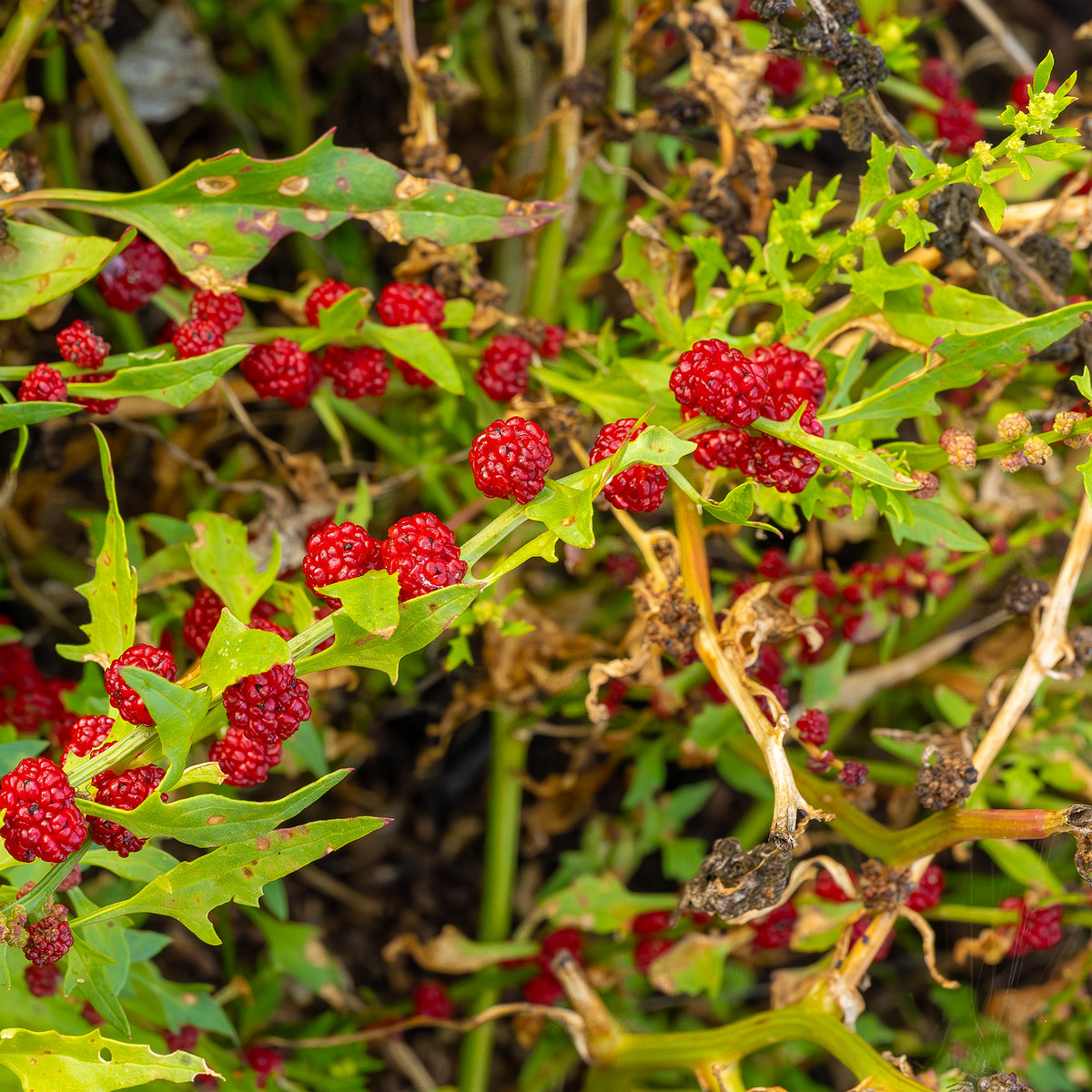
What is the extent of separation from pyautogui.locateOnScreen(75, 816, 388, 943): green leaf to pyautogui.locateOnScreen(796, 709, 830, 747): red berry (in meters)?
0.79

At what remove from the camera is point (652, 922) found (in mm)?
2350

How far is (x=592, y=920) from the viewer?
236 cm

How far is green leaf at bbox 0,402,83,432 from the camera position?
1.42 meters

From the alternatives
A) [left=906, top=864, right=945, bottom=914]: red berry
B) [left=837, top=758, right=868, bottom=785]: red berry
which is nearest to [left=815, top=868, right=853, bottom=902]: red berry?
[left=906, top=864, right=945, bottom=914]: red berry

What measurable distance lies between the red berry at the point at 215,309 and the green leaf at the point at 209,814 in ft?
2.56

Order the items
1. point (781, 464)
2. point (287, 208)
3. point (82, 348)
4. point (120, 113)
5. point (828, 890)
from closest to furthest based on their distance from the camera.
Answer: point (781, 464), point (82, 348), point (287, 208), point (828, 890), point (120, 113)

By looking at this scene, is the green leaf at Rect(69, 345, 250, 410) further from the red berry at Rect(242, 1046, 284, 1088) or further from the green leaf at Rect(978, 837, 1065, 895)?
the green leaf at Rect(978, 837, 1065, 895)

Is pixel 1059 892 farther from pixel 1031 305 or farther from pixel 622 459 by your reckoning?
pixel 622 459

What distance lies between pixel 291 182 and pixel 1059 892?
6.66ft

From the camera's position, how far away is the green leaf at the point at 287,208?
161cm

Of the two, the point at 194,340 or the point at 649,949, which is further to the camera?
the point at 649,949

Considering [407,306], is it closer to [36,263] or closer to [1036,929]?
[36,263]

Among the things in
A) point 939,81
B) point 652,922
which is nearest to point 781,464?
point 652,922

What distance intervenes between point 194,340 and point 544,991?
1662mm
